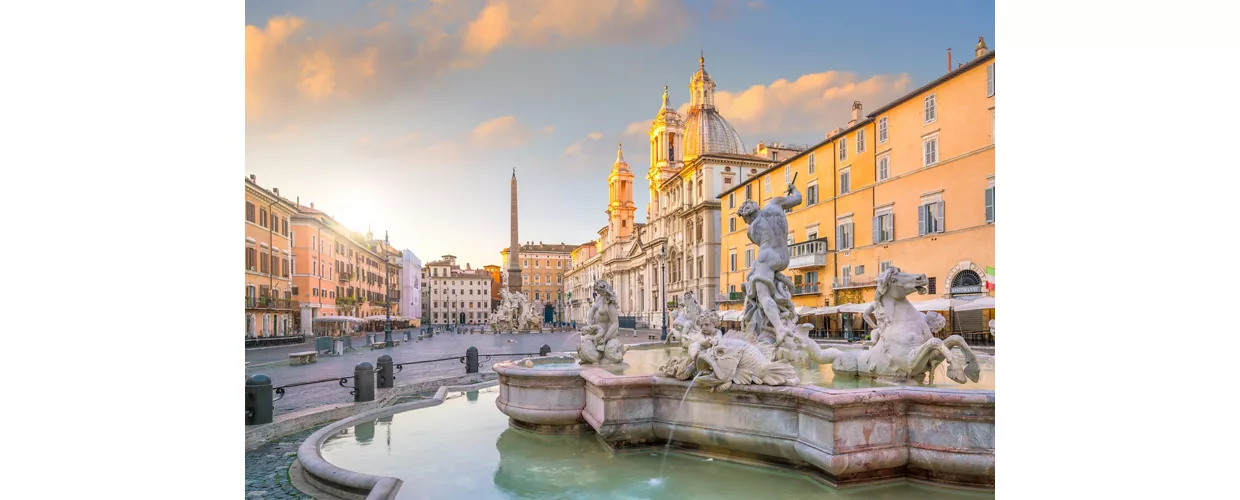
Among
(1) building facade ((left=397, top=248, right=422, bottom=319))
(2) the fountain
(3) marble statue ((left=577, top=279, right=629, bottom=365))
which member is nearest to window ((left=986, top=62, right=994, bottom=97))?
(2) the fountain

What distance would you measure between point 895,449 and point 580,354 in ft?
11.2

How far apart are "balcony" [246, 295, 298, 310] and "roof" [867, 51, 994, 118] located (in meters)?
27.5

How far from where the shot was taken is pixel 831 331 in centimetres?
2541

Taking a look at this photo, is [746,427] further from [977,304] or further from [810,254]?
[810,254]

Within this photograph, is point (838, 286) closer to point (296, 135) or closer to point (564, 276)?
point (296, 135)

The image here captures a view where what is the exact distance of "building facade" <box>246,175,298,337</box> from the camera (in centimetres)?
2683

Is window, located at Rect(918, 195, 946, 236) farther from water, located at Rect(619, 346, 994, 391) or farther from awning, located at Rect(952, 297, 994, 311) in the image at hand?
water, located at Rect(619, 346, 994, 391)

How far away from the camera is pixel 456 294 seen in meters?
94.1

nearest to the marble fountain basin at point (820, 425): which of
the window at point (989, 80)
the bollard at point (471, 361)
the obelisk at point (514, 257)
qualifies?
the bollard at point (471, 361)

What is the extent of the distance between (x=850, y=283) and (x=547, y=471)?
77.4 feet

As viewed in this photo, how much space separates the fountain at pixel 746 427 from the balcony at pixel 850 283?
1933 cm

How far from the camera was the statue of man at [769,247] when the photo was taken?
633 cm

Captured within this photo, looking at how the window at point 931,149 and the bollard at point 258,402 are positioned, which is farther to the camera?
the window at point 931,149

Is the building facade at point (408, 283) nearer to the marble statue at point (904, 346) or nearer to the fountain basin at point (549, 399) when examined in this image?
the fountain basin at point (549, 399)
